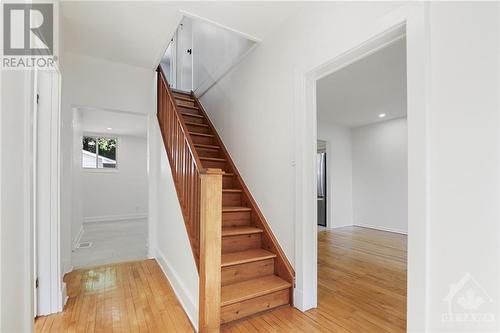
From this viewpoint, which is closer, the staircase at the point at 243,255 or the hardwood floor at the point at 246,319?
the hardwood floor at the point at 246,319

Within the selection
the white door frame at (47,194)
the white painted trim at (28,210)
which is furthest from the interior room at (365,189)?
the white door frame at (47,194)

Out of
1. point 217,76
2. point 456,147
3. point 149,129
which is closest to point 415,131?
point 456,147

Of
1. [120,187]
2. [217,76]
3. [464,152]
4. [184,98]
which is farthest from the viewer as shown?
[120,187]

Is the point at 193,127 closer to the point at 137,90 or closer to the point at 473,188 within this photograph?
the point at 137,90

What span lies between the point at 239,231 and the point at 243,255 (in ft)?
0.80

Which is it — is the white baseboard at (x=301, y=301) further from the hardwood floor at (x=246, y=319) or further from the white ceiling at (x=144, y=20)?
the white ceiling at (x=144, y=20)

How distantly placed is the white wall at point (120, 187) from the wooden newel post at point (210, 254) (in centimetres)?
607

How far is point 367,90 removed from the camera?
12.2 ft

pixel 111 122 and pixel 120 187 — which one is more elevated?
pixel 111 122

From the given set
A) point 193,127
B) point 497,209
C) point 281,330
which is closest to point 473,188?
point 497,209

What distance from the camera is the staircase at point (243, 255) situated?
1976 millimetres

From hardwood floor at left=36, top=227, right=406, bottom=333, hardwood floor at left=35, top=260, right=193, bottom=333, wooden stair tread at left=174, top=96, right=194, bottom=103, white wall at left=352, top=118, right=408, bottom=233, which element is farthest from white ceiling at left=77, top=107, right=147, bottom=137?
white wall at left=352, top=118, right=408, bottom=233

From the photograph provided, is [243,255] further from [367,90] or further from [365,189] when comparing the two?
[365,189]

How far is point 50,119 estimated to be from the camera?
2.03 m
